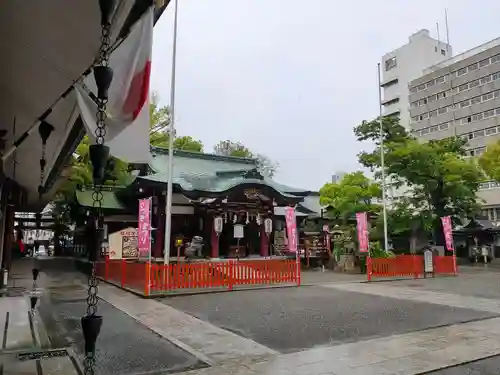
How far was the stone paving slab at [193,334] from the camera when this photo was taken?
19.7 feet

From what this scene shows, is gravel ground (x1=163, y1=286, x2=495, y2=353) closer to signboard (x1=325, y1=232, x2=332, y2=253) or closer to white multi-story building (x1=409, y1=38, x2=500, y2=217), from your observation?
signboard (x1=325, y1=232, x2=332, y2=253)

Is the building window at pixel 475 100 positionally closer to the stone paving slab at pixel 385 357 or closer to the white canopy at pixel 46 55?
the stone paving slab at pixel 385 357

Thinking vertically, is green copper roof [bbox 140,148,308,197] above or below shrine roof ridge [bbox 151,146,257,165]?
below

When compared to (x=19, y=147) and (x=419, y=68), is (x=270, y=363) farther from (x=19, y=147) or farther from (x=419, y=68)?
(x=419, y=68)

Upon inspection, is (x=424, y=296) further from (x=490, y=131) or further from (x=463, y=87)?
(x=463, y=87)

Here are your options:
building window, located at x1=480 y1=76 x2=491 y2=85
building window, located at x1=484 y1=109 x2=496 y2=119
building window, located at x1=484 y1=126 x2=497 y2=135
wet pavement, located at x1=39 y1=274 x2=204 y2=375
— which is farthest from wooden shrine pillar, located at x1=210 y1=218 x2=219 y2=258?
building window, located at x1=480 y1=76 x2=491 y2=85

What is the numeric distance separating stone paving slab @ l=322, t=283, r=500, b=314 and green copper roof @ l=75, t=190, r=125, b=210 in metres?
13.5

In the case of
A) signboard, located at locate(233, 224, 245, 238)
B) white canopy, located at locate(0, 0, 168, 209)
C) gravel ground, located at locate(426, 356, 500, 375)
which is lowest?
gravel ground, located at locate(426, 356, 500, 375)

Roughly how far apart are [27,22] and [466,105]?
53.1 metres

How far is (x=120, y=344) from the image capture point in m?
6.46

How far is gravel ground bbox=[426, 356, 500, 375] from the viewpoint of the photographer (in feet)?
17.1

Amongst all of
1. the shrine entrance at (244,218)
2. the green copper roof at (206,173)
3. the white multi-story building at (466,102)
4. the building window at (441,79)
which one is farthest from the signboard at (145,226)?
the building window at (441,79)

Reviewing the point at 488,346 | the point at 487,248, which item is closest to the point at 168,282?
the point at 488,346

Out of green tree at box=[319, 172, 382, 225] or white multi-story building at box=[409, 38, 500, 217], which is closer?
green tree at box=[319, 172, 382, 225]
